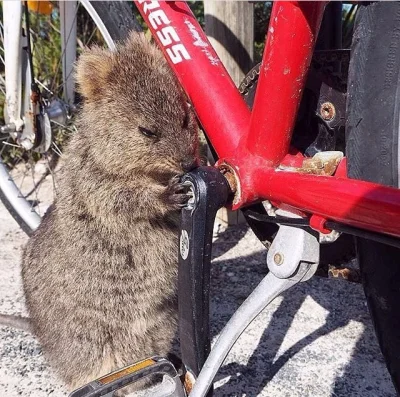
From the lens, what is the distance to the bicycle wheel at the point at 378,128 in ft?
4.04

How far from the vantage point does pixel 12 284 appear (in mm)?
2723

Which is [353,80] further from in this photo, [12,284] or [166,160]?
[12,284]

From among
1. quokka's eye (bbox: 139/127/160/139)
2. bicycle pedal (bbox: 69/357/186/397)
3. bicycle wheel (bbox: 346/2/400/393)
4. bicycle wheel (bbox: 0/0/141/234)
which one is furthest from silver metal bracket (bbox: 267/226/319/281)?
bicycle wheel (bbox: 0/0/141/234)

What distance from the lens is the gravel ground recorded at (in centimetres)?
198

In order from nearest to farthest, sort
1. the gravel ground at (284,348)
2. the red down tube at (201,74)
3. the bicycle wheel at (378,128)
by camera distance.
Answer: the bicycle wheel at (378,128), the red down tube at (201,74), the gravel ground at (284,348)

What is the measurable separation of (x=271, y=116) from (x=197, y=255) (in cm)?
41

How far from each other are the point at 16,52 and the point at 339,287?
6.11ft

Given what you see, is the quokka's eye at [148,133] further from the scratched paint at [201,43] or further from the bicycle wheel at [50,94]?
the bicycle wheel at [50,94]

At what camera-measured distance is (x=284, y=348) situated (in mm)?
2174

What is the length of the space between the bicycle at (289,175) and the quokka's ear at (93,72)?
11.5 inches

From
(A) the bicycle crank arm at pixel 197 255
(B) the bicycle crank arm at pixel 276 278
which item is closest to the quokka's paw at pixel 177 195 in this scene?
(A) the bicycle crank arm at pixel 197 255

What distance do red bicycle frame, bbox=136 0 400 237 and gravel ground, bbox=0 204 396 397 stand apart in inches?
30.6

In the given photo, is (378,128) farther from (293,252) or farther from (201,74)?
(201,74)

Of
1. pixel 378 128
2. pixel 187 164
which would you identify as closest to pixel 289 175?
pixel 378 128
